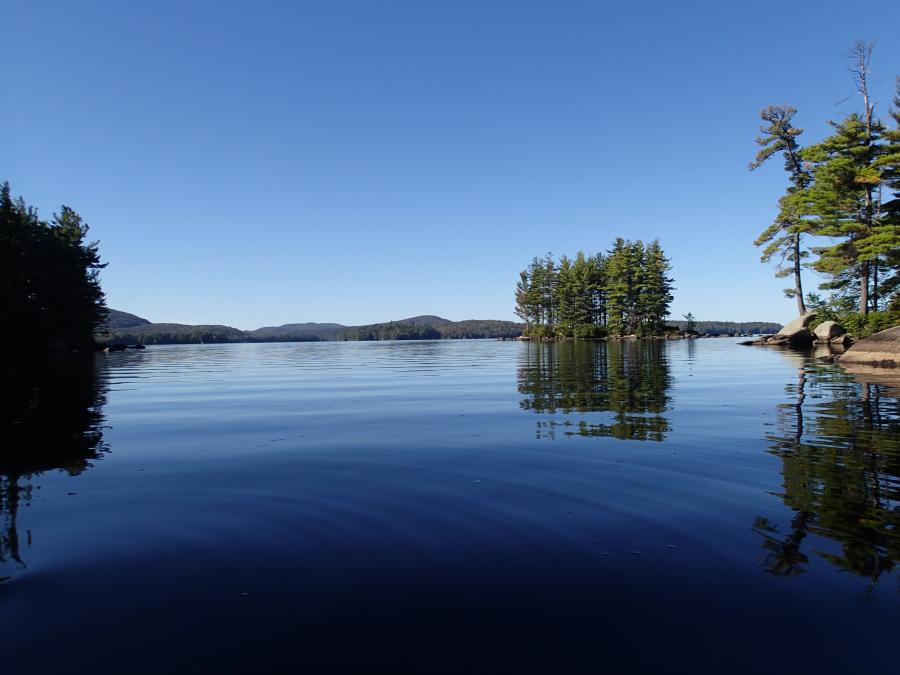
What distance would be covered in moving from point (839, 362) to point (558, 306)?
88.5m

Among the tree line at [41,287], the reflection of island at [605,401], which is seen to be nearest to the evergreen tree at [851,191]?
the reflection of island at [605,401]

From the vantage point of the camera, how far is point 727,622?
10.4 feet

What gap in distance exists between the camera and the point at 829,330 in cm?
4509

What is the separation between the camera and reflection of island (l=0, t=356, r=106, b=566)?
18.6 ft

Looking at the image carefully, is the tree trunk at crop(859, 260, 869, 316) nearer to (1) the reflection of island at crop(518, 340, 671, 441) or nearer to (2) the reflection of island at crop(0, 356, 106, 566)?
(1) the reflection of island at crop(518, 340, 671, 441)

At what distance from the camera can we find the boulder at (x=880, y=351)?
21.5m

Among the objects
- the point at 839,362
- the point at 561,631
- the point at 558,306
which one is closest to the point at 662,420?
the point at 561,631

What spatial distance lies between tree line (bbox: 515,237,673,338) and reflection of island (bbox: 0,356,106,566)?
8831 centimetres

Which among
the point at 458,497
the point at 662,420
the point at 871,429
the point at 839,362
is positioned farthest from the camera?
the point at 839,362

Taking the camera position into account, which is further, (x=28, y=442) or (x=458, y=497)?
(x=28, y=442)

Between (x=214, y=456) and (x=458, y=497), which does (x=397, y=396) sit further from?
(x=458, y=497)

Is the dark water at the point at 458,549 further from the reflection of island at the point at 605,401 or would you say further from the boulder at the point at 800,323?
the boulder at the point at 800,323

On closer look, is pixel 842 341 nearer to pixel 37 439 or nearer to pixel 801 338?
pixel 801 338

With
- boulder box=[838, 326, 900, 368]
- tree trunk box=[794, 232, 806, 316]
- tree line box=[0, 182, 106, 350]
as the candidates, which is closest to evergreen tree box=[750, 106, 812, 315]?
tree trunk box=[794, 232, 806, 316]
